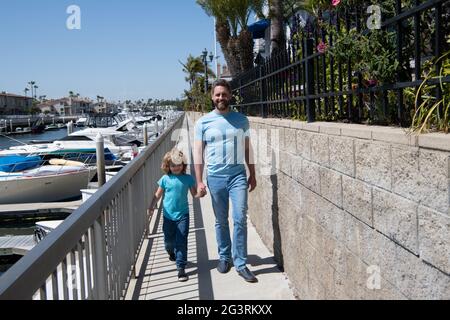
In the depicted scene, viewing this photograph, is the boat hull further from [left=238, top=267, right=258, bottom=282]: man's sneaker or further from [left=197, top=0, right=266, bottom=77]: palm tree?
[left=238, top=267, right=258, bottom=282]: man's sneaker

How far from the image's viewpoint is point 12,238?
11.0 meters

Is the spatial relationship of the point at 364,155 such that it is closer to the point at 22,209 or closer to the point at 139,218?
the point at 139,218

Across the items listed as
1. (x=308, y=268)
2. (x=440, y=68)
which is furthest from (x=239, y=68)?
(x=440, y=68)

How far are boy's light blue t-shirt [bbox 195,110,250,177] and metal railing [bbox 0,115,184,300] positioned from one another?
888 mm

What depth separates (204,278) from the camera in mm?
4820

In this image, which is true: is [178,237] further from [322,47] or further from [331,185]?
[322,47]

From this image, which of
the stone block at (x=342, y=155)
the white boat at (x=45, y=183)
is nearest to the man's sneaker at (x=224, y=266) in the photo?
the stone block at (x=342, y=155)

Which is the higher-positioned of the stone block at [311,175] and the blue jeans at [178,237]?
the stone block at [311,175]

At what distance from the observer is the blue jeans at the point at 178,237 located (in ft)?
15.9

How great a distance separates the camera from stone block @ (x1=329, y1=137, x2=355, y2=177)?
2879 mm

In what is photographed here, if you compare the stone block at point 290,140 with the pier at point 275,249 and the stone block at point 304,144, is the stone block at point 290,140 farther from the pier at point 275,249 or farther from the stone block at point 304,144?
the stone block at point 304,144

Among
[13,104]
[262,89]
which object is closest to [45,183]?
[262,89]

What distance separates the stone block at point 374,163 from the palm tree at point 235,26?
12867 mm
